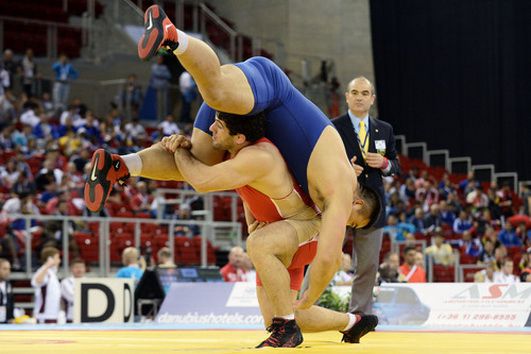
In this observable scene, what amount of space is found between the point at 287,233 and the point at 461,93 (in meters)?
21.5

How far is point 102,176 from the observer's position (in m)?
5.62

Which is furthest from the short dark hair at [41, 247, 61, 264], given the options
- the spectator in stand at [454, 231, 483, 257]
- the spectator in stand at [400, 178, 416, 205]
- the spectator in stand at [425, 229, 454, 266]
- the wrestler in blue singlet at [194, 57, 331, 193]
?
the spectator in stand at [400, 178, 416, 205]

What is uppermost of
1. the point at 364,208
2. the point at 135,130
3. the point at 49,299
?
the point at 135,130

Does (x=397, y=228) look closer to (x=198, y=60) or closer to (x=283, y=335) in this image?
(x=283, y=335)

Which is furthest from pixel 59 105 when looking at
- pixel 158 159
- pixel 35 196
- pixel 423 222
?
pixel 158 159

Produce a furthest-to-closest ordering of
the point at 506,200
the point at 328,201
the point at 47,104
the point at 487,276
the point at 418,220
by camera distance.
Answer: the point at 506,200, the point at 418,220, the point at 47,104, the point at 487,276, the point at 328,201

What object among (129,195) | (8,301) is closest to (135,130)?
(129,195)

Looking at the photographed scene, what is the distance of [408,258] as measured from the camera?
536 inches

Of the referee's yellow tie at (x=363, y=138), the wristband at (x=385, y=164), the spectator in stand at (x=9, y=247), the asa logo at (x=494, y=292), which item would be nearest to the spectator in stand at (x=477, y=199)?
the spectator in stand at (x=9, y=247)

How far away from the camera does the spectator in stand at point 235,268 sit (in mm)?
12866

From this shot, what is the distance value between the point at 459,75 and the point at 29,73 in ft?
36.6

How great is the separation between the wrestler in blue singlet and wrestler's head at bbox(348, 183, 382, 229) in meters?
0.39

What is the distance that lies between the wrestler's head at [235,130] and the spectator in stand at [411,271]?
792 centimetres

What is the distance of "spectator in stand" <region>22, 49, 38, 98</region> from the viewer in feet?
62.8
